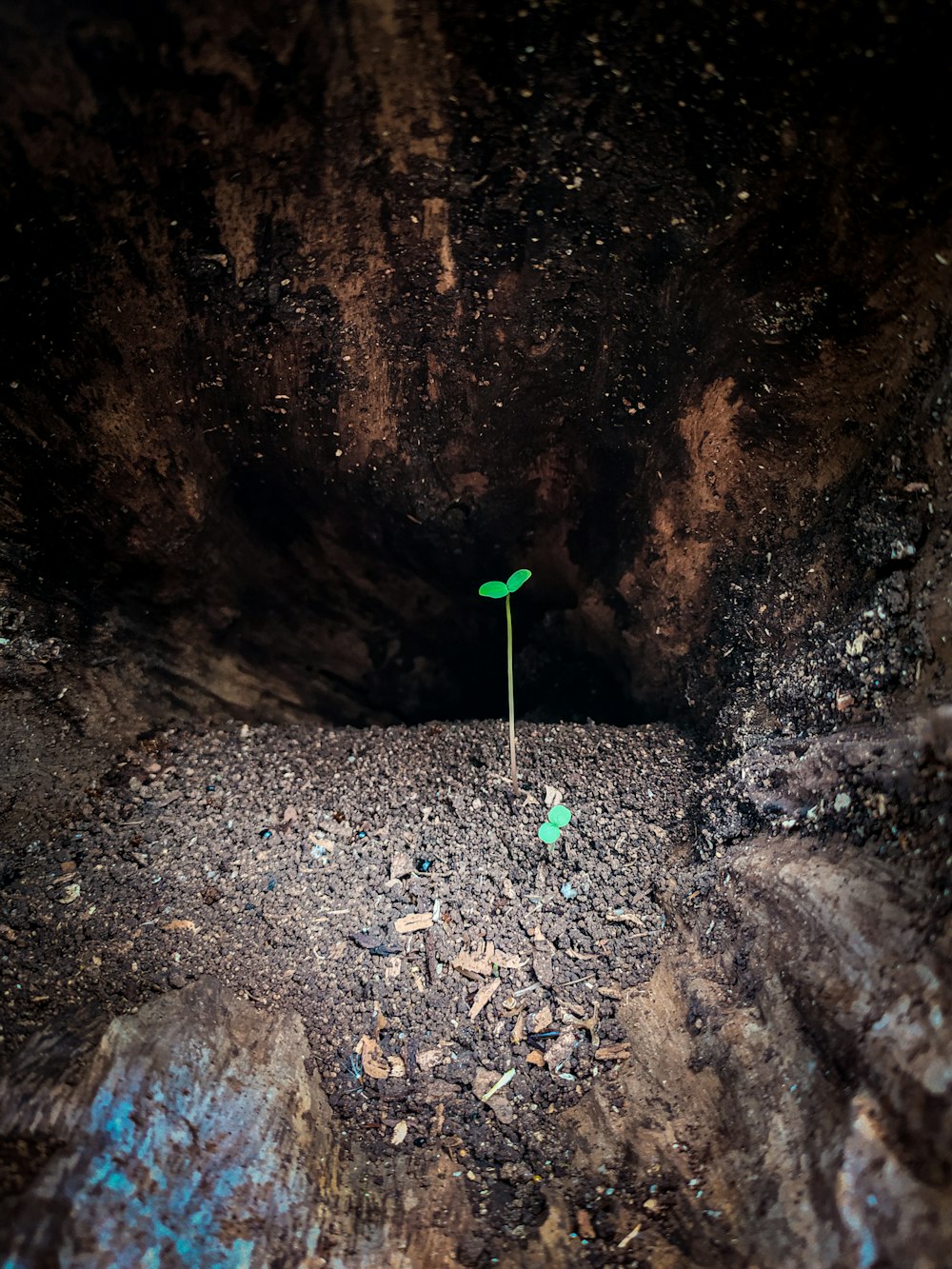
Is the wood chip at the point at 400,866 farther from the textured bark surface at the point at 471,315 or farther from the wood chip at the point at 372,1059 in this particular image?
the textured bark surface at the point at 471,315

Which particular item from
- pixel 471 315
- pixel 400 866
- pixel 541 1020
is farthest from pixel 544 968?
pixel 471 315

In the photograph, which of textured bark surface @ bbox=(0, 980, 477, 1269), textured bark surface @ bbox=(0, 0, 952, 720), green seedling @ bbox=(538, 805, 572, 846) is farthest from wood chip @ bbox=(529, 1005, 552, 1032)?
textured bark surface @ bbox=(0, 0, 952, 720)

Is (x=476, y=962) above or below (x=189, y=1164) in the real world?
above

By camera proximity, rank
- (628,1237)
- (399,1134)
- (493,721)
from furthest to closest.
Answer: (493,721)
(399,1134)
(628,1237)

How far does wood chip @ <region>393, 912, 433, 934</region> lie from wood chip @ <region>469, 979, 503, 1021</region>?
206mm

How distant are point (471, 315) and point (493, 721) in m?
1.30

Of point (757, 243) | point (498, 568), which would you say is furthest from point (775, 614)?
point (498, 568)

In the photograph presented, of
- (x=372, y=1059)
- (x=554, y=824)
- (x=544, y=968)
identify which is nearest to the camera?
(x=372, y=1059)

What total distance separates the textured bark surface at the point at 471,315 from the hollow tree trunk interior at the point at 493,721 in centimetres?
1

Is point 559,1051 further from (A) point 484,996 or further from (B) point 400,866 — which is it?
(B) point 400,866

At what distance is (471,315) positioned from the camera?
2.24 meters

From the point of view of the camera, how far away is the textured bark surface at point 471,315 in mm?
1557

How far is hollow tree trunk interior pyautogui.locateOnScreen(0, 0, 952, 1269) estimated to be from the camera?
137 cm

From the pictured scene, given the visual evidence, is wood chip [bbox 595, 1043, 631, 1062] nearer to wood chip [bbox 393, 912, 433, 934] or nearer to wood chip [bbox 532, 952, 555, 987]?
wood chip [bbox 532, 952, 555, 987]
